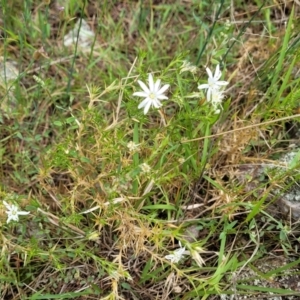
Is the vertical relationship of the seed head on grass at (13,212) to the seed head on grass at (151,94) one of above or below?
below

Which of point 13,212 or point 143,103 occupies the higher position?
point 143,103

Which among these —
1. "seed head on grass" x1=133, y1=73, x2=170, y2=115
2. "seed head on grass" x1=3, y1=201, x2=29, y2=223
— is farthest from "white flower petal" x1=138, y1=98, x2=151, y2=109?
"seed head on grass" x1=3, y1=201, x2=29, y2=223

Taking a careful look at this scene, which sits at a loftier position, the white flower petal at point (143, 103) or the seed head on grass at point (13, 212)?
the white flower petal at point (143, 103)

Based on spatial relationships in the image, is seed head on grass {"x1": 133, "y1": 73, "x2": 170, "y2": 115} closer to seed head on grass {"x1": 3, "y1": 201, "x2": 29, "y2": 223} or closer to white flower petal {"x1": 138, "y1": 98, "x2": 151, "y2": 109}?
white flower petal {"x1": 138, "y1": 98, "x2": 151, "y2": 109}

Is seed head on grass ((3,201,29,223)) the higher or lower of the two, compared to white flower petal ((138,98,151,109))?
lower

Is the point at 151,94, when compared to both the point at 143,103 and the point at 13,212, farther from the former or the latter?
the point at 13,212

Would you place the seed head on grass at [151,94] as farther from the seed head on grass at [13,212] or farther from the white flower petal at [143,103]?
the seed head on grass at [13,212]

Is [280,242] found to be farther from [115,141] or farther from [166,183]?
[115,141]

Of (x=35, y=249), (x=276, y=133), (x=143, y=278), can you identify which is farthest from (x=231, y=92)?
(x=35, y=249)

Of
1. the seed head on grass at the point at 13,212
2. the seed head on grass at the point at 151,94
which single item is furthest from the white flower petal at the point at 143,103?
the seed head on grass at the point at 13,212

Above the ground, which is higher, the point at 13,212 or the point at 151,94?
the point at 151,94

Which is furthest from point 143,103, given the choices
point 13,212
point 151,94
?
point 13,212
